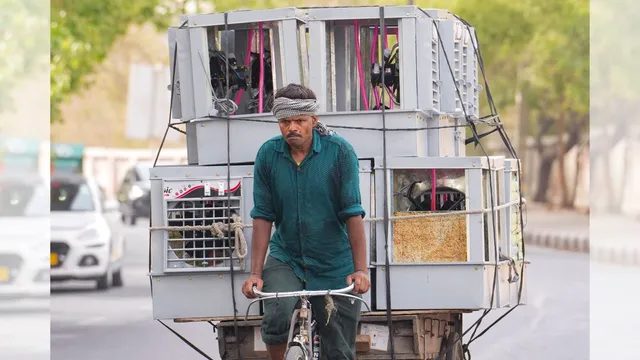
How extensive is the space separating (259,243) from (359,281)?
0.56 metres

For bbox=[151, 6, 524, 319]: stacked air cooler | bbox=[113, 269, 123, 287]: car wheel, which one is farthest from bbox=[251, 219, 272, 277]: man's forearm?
bbox=[113, 269, 123, 287]: car wheel

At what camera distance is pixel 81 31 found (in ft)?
80.0

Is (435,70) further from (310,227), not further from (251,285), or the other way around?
(251,285)

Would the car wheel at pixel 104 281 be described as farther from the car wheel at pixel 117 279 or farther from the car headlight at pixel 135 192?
the car headlight at pixel 135 192

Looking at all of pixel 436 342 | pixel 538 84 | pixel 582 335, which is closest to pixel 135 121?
pixel 538 84

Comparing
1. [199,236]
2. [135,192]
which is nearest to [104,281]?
[199,236]

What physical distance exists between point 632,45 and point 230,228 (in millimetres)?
25553

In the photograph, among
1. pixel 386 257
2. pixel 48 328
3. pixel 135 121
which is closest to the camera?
pixel 386 257

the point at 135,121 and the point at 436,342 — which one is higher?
the point at 135,121

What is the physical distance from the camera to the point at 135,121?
42438 millimetres

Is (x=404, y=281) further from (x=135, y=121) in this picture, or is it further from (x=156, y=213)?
(x=135, y=121)

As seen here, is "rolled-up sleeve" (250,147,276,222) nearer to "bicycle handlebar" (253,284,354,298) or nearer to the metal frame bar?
"bicycle handlebar" (253,284,354,298)

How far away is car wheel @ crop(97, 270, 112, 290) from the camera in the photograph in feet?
65.7

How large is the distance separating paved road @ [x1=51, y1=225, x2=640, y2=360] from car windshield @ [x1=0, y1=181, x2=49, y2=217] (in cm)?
125
